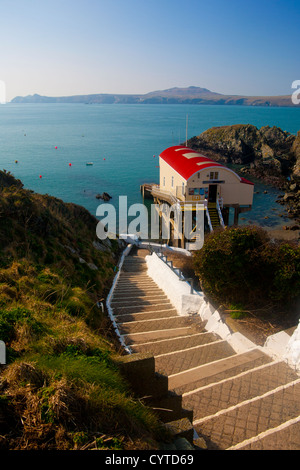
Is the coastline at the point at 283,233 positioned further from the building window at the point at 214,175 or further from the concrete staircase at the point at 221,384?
the concrete staircase at the point at 221,384

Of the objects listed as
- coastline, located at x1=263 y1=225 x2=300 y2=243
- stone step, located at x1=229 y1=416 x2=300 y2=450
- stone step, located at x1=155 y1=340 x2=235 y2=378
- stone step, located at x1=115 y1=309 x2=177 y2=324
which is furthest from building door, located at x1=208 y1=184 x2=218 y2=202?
stone step, located at x1=229 y1=416 x2=300 y2=450

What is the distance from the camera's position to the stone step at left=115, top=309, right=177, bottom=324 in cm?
934

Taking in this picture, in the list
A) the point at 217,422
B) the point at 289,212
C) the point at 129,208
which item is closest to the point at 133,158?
the point at 129,208

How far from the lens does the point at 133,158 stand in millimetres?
69688

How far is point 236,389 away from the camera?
550 centimetres

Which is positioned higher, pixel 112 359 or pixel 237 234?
pixel 237 234

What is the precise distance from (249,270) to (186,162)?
19074 millimetres

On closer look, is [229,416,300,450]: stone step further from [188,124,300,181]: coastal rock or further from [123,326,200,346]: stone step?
[188,124,300,181]: coastal rock

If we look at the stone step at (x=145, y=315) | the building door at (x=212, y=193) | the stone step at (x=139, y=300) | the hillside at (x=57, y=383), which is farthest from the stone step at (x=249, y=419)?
the building door at (x=212, y=193)

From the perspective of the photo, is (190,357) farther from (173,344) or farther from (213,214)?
(213,214)

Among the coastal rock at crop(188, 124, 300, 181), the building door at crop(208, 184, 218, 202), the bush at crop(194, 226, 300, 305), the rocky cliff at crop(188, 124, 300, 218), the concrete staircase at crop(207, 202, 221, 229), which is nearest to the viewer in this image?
the bush at crop(194, 226, 300, 305)

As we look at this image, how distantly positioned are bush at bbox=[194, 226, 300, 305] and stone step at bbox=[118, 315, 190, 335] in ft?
4.48

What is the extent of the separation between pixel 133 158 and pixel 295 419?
6857 centimetres
